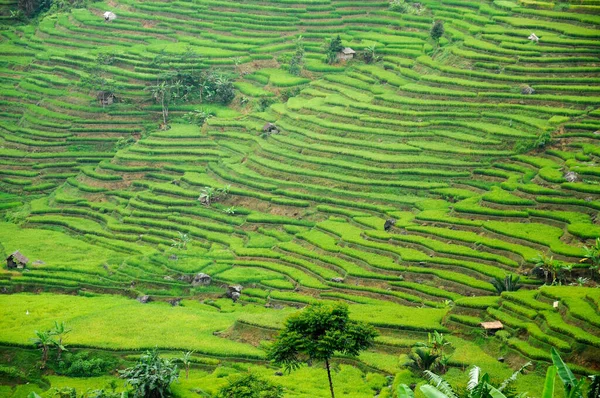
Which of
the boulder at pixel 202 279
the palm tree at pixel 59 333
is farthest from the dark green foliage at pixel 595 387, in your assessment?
the boulder at pixel 202 279

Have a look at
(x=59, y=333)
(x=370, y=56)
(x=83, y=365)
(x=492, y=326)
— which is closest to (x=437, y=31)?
(x=370, y=56)

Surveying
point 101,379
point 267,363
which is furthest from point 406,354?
point 101,379

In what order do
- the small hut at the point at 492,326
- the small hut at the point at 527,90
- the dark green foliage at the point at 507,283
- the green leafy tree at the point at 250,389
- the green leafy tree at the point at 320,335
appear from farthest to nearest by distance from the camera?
the small hut at the point at 527,90 → the dark green foliage at the point at 507,283 → the small hut at the point at 492,326 → the green leafy tree at the point at 320,335 → the green leafy tree at the point at 250,389

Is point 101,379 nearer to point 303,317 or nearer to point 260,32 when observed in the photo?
point 303,317

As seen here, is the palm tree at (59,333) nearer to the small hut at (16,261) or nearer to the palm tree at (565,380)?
the small hut at (16,261)

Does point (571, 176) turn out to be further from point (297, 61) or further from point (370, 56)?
point (297, 61)
